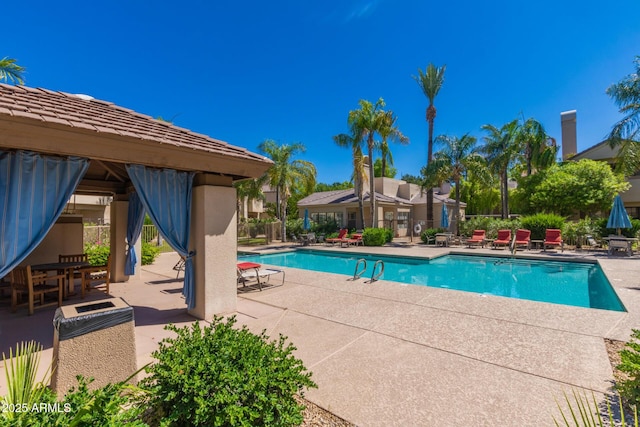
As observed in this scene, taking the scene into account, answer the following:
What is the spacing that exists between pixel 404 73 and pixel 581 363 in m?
22.8

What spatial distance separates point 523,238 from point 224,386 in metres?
20.2

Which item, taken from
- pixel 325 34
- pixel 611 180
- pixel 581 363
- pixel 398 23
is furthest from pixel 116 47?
pixel 611 180

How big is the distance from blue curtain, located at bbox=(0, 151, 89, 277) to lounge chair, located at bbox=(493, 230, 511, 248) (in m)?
19.9

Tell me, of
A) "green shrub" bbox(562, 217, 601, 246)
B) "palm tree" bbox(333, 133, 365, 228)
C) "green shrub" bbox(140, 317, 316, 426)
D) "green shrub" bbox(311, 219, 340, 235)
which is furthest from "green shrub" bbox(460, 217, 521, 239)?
"green shrub" bbox(140, 317, 316, 426)

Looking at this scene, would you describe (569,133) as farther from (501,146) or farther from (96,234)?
(96,234)

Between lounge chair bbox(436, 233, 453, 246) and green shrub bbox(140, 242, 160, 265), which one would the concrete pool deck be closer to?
green shrub bbox(140, 242, 160, 265)

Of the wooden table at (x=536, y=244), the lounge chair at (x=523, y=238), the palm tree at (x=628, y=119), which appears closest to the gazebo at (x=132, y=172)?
the lounge chair at (x=523, y=238)

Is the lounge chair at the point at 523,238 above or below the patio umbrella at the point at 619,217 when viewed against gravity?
below

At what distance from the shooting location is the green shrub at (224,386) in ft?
7.30

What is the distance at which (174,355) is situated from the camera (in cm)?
265

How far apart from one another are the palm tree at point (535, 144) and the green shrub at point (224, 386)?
26.4m

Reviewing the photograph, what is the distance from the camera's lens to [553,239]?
1669cm

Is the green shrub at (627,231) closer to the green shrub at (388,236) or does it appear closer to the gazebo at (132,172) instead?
the green shrub at (388,236)

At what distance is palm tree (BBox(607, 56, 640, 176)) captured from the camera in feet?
51.4
